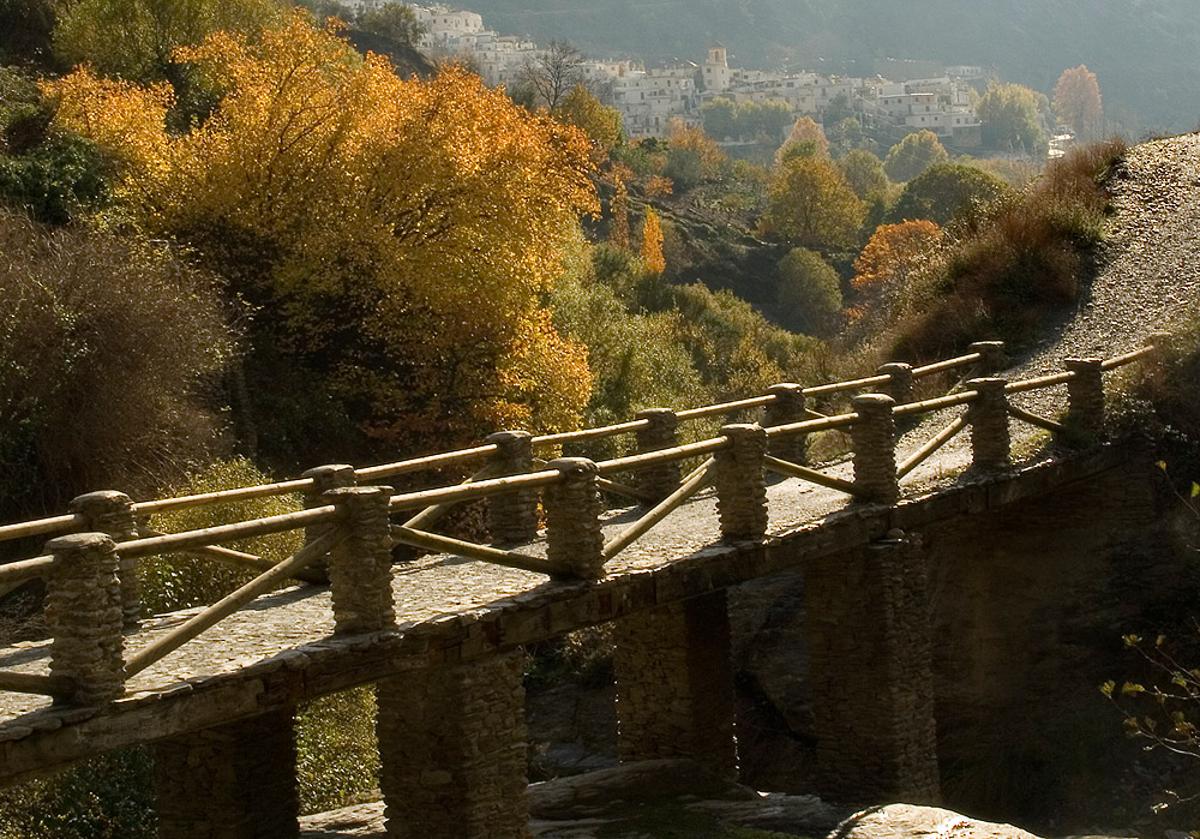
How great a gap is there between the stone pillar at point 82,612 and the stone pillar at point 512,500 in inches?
225

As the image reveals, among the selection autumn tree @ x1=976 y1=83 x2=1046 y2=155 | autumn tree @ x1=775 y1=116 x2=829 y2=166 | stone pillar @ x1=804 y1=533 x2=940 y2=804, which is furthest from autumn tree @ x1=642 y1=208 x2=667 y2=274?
autumn tree @ x1=976 y1=83 x2=1046 y2=155

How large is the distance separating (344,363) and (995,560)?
47.2 ft

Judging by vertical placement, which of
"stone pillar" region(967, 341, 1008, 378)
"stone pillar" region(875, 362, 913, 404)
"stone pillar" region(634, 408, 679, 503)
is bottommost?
"stone pillar" region(634, 408, 679, 503)

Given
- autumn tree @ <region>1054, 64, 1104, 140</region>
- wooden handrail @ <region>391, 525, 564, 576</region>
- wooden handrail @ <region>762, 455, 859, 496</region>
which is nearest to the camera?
wooden handrail @ <region>391, 525, 564, 576</region>

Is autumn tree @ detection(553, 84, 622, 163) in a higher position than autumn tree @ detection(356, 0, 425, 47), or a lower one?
lower

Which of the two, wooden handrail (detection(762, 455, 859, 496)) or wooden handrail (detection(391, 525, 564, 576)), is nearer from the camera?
wooden handrail (detection(391, 525, 564, 576))

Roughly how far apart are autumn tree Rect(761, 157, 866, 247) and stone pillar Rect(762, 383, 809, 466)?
73181mm

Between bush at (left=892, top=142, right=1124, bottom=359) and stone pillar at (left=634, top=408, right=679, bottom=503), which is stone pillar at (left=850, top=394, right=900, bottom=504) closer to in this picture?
stone pillar at (left=634, top=408, right=679, bottom=503)

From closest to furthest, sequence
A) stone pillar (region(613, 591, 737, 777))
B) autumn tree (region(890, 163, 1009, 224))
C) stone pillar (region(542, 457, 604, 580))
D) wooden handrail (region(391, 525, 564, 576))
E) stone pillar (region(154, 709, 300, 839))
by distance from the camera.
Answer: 1. wooden handrail (region(391, 525, 564, 576))
2. stone pillar (region(154, 709, 300, 839))
3. stone pillar (region(542, 457, 604, 580))
4. stone pillar (region(613, 591, 737, 777))
5. autumn tree (region(890, 163, 1009, 224))

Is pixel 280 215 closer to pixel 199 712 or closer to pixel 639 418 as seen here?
pixel 639 418

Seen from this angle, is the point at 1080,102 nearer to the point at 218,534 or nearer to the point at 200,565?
the point at 200,565

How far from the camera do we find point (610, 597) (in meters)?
12.0

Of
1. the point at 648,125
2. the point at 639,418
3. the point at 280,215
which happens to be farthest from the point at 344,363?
the point at 648,125

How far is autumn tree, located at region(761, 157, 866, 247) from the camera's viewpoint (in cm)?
9062
